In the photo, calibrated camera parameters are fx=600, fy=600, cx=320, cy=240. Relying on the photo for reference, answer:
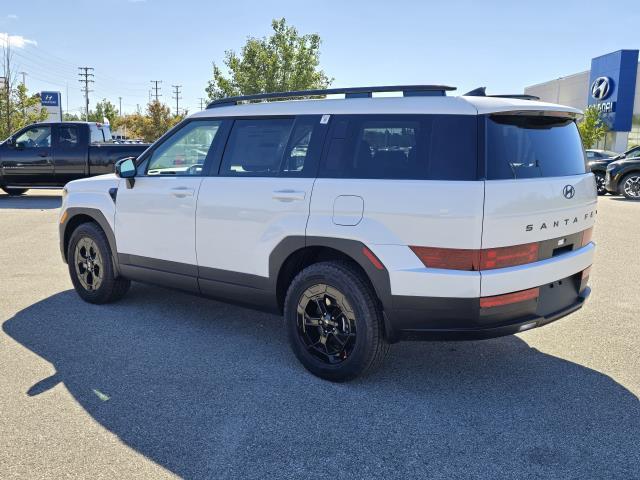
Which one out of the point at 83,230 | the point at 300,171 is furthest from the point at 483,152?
the point at 83,230

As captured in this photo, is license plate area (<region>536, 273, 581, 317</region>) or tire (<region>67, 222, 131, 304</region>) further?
tire (<region>67, 222, 131, 304</region>)

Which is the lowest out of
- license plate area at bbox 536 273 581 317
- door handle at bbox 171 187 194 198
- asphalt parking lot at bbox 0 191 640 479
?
asphalt parking lot at bbox 0 191 640 479

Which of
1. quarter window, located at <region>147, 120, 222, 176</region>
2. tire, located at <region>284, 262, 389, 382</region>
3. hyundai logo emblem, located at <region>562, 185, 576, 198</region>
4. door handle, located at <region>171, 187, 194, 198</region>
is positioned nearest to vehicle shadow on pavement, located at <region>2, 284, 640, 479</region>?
tire, located at <region>284, 262, 389, 382</region>

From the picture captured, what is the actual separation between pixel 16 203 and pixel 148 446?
1397 centimetres

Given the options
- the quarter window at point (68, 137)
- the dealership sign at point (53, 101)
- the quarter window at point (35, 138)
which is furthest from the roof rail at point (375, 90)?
the dealership sign at point (53, 101)

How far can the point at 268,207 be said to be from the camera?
4293 mm

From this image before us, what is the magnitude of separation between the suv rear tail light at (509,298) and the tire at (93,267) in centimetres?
360

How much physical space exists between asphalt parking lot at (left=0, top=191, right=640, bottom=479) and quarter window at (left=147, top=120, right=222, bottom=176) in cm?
137

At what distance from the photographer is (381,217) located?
3729mm

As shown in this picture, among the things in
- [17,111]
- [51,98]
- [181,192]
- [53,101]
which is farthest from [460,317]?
[53,101]

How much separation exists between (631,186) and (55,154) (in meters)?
15.8

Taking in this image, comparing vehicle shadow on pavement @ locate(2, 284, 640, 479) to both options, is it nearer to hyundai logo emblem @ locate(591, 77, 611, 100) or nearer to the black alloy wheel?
the black alloy wheel

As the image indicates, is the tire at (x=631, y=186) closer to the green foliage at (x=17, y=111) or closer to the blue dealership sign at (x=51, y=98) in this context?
the green foliage at (x=17, y=111)

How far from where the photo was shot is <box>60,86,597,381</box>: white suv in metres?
3.55
